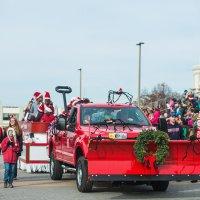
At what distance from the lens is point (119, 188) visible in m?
14.7

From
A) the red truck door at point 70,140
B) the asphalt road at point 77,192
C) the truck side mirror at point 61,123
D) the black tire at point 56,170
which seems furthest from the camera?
the black tire at point 56,170

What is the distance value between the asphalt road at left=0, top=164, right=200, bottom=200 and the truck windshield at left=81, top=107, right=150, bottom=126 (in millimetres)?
1557

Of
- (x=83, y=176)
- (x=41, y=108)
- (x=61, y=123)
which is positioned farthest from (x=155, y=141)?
(x=41, y=108)

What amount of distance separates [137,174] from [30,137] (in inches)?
292

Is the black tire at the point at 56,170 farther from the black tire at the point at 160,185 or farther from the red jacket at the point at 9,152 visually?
the black tire at the point at 160,185

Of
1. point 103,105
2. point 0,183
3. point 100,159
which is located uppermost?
point 103,105

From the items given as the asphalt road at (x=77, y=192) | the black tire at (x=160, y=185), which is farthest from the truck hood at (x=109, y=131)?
the black tire at (x=160, y=185)

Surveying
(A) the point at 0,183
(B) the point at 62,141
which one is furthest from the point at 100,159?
(A) the point at 0,183

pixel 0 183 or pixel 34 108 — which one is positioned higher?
pixel 34 108

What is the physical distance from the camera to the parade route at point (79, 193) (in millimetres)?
12882

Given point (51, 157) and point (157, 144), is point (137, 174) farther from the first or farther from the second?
point (51, 157)

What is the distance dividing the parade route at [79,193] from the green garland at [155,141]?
89 cm

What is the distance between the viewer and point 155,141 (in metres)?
A: 12.7

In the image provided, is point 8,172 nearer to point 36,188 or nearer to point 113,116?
point 36,188
